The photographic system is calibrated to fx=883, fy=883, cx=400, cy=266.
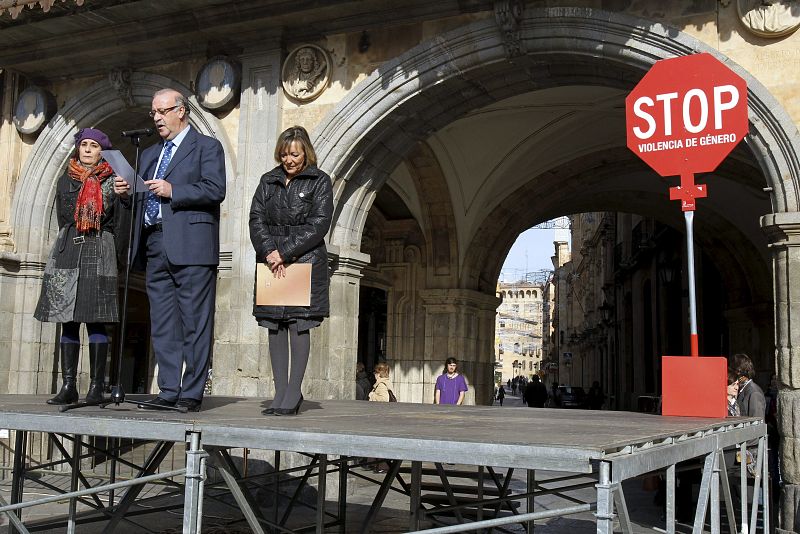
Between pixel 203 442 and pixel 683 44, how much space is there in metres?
5.88

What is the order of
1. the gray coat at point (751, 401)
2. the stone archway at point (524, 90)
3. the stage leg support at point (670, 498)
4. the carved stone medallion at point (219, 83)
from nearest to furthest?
the stage leg support at point (670, 498) < the stone archway at point (524, 90) < the gray coat at point (751, 401) < the carved stone medallion at point (219, 83)

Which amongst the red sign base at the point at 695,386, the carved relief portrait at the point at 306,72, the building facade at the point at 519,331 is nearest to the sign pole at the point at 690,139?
the red sign base at the point at 695,386

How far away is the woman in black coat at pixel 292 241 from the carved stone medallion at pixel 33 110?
7215mm

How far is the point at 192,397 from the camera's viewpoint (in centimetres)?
443

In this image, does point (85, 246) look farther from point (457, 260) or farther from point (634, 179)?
point (634, 179)

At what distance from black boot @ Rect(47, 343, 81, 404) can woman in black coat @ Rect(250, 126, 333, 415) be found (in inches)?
43.9

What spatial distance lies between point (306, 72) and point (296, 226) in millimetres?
5113

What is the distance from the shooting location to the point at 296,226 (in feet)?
15.1

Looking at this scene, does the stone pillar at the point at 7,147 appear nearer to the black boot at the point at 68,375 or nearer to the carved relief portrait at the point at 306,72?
the carved relief portrait at the point at 306,72

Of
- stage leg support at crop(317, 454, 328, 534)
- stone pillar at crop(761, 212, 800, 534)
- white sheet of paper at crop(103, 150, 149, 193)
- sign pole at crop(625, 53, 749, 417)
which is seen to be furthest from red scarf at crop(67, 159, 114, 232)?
stone pillar at crop(761, 212, 800, 534)

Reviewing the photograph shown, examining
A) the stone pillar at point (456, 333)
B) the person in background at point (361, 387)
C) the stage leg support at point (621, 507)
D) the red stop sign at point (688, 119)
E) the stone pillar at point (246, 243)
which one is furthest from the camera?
the stone pillar at point (456, 333)

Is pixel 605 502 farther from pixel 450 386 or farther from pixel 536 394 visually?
pixel 536 394

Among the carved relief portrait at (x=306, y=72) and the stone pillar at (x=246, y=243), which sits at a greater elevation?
the carved relief portrait at (x=306, y=72)

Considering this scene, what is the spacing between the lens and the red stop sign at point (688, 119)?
564 cm
